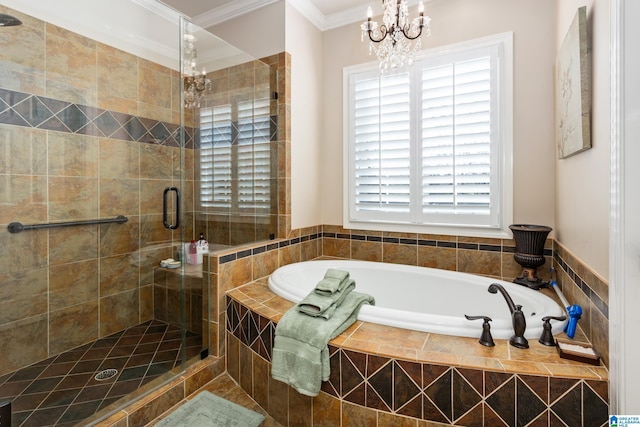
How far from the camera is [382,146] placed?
2699 millimetres

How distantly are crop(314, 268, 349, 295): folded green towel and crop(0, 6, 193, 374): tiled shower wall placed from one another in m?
1.18

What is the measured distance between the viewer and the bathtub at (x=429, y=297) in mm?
1434

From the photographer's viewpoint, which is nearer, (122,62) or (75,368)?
(75,368)

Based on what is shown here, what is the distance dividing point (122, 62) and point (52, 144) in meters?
0.86

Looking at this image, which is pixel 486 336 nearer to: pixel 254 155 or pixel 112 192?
pixel 254 155

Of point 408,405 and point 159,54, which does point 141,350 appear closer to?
point 408,405

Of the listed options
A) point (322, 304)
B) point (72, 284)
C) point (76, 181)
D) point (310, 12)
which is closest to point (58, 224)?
point (76, 181)

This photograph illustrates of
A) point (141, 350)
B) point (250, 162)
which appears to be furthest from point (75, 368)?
point (250, 162)

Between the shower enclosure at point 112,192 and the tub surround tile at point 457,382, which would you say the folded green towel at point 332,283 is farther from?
the shower enclosure at point 112,192

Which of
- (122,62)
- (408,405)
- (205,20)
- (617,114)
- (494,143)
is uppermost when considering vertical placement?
(205,20)

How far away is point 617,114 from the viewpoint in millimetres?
1062

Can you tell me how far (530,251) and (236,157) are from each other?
2178 mm

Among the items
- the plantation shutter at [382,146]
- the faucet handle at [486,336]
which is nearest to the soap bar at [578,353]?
the faucet handle at [486,336]

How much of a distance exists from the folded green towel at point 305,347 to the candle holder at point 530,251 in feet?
4.21
